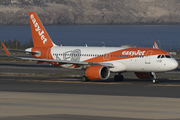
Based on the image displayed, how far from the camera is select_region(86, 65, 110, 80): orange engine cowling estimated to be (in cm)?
3931

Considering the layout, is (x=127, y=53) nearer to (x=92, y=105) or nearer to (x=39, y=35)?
(x=39, y=35)

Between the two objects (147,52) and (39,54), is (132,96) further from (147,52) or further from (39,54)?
(39,54)

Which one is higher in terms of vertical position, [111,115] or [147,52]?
[147,52]

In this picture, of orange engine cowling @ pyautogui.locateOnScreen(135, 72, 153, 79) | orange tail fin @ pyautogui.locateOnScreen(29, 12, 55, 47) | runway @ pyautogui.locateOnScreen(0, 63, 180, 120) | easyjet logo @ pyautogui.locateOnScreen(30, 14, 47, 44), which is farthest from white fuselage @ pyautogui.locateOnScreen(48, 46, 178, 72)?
runway @ pyautogui.locateOnScreen(0, 63, 180, 120)

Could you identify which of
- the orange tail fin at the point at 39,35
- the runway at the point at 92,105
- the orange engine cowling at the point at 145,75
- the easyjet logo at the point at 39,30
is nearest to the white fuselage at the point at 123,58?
the orange engine cowling at the point at 145,75

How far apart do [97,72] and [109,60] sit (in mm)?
2915

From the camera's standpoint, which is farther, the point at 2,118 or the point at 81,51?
the point at 81,51

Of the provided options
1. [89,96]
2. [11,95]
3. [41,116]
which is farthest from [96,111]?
[11,95]

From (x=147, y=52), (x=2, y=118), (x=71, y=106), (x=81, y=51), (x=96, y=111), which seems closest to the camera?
(x=2, y=118)

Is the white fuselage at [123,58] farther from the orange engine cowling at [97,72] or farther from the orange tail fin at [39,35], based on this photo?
the orange tail fin at [39,35]

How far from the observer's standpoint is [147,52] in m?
40.2

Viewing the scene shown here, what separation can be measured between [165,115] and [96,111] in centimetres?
360

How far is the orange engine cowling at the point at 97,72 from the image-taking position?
129ft

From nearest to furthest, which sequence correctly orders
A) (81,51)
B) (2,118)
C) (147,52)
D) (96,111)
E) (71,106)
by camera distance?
(2,118) → (96,111) → (71,106) → (147,52) → (81,51)
